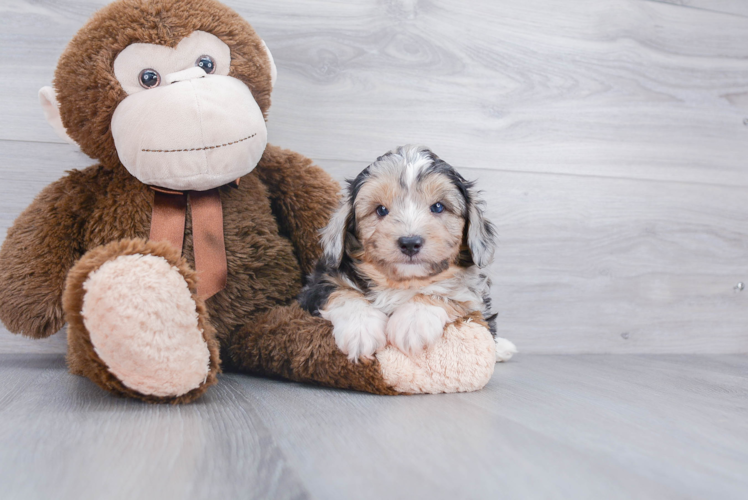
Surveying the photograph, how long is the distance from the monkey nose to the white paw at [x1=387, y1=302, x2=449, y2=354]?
Answer: 0.84 m

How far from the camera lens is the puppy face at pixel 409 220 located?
151 centimetres

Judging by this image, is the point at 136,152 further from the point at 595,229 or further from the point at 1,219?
the point at 595,229

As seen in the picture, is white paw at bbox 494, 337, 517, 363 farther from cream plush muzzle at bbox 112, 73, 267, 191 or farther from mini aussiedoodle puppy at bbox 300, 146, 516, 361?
cream plush muzzle at bbox 112, 73, 267, 191

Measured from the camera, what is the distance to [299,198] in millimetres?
1845

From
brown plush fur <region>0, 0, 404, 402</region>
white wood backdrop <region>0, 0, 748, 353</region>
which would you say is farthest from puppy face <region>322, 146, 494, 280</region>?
white wood backdrop <region>0, 0, 748, 353</region>

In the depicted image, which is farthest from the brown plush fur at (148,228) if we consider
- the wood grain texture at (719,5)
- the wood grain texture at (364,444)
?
the wood grain texture at (719,5)

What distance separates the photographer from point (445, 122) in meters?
2.29

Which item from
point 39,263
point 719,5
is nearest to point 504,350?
point 39,263

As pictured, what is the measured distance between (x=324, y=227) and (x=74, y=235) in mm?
709

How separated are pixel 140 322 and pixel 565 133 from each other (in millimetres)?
1880

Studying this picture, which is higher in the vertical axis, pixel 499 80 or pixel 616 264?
pixel 499 80

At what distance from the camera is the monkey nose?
4.96 ft

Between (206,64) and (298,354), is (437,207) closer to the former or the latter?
(298,354)

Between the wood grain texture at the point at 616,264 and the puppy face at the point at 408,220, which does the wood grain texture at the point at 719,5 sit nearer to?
the wood grain texture at the point at 616,264
